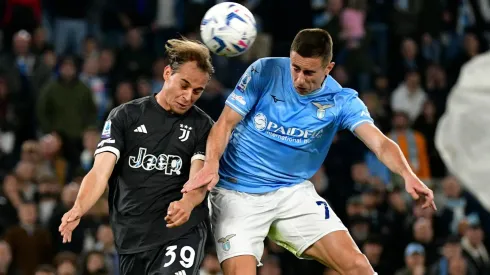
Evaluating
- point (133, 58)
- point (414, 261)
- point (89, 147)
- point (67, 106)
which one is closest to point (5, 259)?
point (89, 147)

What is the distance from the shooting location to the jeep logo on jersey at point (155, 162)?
7496mm

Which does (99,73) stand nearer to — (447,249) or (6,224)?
(6,224)

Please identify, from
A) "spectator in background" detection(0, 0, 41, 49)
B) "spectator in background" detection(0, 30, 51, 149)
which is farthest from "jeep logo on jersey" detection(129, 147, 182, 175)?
"spectator in background" detection(0, 0, 41, 49)

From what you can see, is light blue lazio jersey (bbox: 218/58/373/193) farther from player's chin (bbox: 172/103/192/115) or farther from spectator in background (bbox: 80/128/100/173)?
spectator in background (bbox: 80/128/100/173)

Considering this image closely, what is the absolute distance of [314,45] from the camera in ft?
24.6

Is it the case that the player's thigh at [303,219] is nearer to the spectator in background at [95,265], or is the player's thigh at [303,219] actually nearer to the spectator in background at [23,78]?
the spectator in background at [95,265]

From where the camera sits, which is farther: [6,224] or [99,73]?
[99,73]

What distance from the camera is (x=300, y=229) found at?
25.8 ft

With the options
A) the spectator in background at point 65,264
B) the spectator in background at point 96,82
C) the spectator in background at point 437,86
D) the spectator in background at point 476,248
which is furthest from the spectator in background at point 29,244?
the spectator in background at point 437,86

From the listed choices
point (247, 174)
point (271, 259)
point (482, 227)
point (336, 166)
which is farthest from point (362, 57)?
point (247, 174)

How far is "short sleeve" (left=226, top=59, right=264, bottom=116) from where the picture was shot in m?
7.71

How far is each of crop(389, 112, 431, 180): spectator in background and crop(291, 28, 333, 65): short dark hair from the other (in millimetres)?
8824

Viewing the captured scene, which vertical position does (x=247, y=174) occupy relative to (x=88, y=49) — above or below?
above

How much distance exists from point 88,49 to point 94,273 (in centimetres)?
532
